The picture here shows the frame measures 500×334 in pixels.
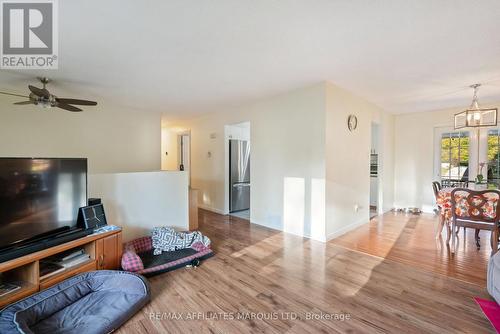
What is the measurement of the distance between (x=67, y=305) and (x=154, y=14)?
8.14ft

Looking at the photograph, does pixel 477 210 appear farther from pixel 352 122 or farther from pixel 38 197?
pixel 38 197

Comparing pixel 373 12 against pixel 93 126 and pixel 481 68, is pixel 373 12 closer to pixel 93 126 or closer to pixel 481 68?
pixel 481 68

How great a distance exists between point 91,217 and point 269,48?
259cm

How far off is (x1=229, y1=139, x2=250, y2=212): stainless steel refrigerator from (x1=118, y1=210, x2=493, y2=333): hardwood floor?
2053 millimetres

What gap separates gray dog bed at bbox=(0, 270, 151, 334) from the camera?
1558 mm

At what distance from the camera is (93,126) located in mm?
4070

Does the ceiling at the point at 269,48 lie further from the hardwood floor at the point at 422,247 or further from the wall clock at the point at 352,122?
the hardwood floor at the point at 422,247

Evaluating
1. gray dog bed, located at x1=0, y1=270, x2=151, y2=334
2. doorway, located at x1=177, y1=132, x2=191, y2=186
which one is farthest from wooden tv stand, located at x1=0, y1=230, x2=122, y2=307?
doorway, located at x1=177, y1=132, x2=191, y2=186

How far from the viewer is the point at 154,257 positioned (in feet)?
9.05

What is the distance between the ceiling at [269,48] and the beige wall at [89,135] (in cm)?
35

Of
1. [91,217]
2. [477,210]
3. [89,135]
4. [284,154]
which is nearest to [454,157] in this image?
[477,210]

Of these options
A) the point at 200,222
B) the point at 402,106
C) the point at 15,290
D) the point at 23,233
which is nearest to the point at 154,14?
the point at 23,233
